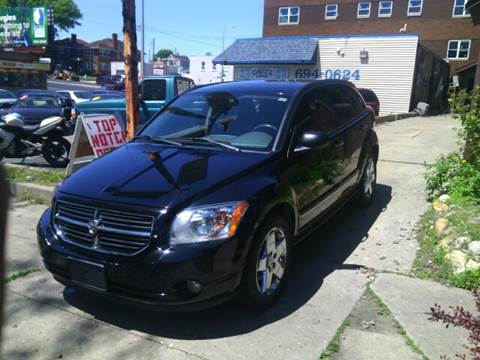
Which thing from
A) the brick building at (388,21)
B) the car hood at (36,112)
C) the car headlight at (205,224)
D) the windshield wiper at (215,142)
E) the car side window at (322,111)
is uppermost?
the brick building at (388,21)

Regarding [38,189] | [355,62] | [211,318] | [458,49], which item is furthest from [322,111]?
[458,49]

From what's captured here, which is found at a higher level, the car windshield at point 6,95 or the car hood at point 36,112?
the car windshield at point 6,95

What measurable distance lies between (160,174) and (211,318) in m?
1.17

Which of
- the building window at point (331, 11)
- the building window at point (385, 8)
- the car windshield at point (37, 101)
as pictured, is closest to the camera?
the car windshield at point (37, 101)

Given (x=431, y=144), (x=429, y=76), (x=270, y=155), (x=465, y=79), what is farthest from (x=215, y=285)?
(x=465, y=79)

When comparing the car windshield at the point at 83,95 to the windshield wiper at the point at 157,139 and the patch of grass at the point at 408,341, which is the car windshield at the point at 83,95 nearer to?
the windshield wiper at the point at 157,139

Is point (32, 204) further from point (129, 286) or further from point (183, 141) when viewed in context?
point (129, 286)

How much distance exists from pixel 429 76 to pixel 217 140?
3026cm

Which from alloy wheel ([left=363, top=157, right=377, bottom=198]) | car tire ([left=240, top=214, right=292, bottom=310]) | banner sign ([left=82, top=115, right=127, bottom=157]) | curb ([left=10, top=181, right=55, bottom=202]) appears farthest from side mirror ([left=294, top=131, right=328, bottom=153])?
curb ([left=10, top=181, right=55, bottom=202])

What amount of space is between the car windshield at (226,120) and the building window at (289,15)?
4487 cm

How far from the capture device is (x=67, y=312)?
354cm

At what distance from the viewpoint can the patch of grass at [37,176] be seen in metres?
6.91

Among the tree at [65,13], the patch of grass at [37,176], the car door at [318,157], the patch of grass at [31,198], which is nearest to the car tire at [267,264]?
the car door at [318,157]

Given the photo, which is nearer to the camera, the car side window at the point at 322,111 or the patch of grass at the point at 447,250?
the patch of grass at the point at 447,250
